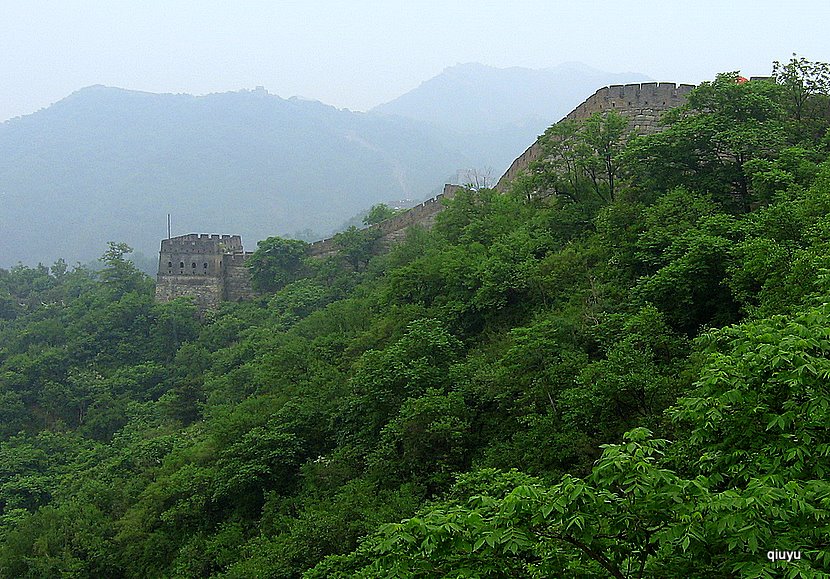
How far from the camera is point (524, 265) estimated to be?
11672 mm

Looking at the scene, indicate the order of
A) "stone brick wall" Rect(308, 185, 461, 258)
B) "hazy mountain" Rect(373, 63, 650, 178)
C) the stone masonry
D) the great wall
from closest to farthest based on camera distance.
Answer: "stone brick wall" Rect(308, 185, 461, 258) < the great wall < the stone masonry < "hazy mountain" Rect(373, 63, 650, 178)

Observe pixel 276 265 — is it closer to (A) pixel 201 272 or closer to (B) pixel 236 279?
(B) pixel 236 279

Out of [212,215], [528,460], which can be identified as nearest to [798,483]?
[528,460]

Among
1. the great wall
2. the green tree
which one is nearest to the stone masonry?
the great wall

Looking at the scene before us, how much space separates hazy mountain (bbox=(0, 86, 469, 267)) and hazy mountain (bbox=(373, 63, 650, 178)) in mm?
12334

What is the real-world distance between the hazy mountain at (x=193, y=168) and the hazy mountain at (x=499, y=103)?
12.3m

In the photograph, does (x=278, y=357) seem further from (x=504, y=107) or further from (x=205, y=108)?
(x=504, y=107)

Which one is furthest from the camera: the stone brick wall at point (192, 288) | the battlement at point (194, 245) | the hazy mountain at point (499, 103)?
the hazy mountain at point (499, 103)

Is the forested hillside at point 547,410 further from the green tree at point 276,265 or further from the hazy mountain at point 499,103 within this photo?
the hazy mountain at point 499,103

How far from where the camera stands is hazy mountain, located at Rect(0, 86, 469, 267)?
3730 inches

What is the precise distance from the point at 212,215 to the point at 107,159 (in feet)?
110

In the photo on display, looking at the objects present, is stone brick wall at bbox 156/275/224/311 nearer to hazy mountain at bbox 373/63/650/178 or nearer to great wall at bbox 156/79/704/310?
great wall at bbox 156/79/704/310

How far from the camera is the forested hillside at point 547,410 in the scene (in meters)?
3.37

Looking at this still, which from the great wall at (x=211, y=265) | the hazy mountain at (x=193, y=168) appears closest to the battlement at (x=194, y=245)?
the great wall at (x=211, y=265)
